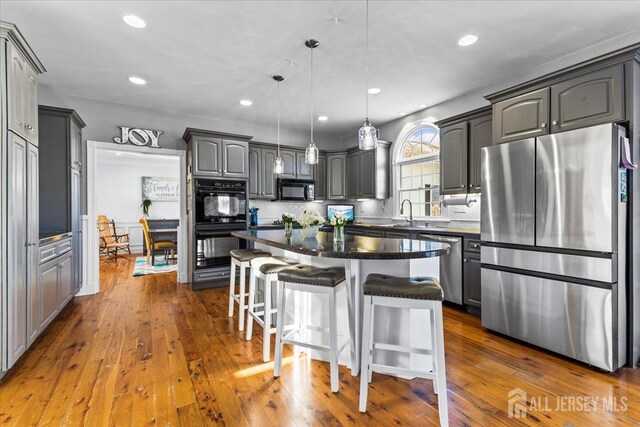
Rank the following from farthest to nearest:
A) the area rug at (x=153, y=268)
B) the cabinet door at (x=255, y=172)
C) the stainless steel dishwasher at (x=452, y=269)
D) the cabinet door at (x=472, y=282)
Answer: the area rug at (x=153, y=268)
the cabinet door at (x=255, y=172)
the stainless steel dishwasher at (x=452, y=269)
the cabinet door at (x=472, y=282)

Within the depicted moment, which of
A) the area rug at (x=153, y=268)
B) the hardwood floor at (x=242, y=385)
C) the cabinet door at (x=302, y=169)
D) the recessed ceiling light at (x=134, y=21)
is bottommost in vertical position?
the hardwood floor at (x=242, y=385)

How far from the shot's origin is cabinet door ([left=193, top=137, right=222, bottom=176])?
14.8 feet

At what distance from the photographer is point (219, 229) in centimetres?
468

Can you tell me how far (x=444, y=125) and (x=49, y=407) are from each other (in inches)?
183

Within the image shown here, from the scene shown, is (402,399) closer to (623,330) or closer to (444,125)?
(623,330)

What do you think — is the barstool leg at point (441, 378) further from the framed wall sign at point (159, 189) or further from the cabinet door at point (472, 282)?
the framed wall sign at point (159, 189)

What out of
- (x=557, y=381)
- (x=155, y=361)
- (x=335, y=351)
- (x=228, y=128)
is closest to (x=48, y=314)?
(x=155, y=361)

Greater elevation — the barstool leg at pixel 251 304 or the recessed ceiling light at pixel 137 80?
the recessed ceiling light at pixel 137 80

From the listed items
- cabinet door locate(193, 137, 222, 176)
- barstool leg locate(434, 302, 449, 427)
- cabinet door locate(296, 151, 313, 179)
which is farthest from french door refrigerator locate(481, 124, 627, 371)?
cabinet door locate(193, 137, 222, 176)

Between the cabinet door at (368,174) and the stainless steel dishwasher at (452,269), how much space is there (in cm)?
190

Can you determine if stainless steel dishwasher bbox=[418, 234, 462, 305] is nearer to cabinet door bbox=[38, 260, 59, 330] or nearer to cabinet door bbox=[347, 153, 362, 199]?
cabinet door bbox=[347, 153, 362, 199]

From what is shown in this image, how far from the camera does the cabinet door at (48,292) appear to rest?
2721mm

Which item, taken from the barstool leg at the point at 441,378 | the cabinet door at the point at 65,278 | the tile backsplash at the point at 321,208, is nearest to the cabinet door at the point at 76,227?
the cabinet door at the point at 65,278

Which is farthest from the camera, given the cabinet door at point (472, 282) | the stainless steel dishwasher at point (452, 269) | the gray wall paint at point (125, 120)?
the gray wall paint at point (125, 120)
